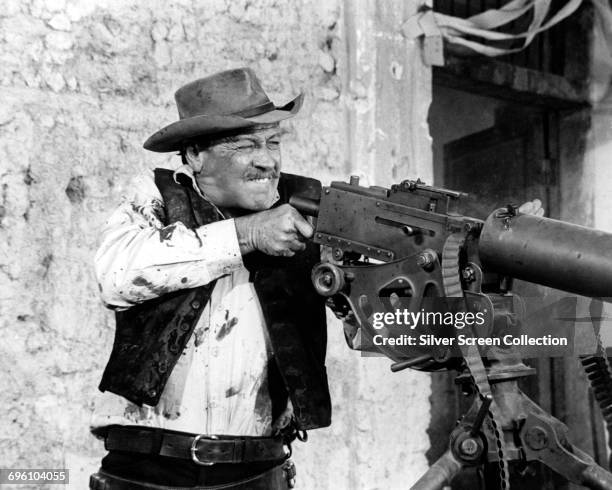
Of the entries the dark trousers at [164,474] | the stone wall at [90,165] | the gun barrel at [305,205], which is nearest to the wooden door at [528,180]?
the stone wall at [90,165]

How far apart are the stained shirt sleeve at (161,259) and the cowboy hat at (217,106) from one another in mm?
295

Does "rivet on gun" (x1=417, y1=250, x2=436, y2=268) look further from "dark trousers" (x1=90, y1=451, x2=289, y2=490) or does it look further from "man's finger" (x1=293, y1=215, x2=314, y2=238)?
"dark trousers" (x1=90, y1=451, x2=289, y2=490)

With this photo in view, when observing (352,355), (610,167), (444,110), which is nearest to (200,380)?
(352,355)

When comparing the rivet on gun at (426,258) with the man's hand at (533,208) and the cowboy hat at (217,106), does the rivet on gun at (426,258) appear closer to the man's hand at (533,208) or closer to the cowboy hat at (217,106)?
the man's hand at (533,208)

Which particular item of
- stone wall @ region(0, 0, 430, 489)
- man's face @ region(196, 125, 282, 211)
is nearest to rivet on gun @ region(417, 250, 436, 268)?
man's face @ region(196, 125, 282, 211)

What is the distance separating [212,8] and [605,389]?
2.10 metres

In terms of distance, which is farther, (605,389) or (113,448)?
(113,448)

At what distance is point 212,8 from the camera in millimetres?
3088

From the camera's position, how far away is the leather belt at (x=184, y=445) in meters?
1.92

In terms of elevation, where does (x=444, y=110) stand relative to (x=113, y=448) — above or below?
above

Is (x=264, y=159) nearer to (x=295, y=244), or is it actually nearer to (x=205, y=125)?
(x=205, y=125)

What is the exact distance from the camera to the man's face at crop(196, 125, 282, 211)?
2000 millimetres

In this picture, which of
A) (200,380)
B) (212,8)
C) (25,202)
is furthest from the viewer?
(212,8)

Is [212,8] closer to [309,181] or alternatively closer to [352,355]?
[309,181]
